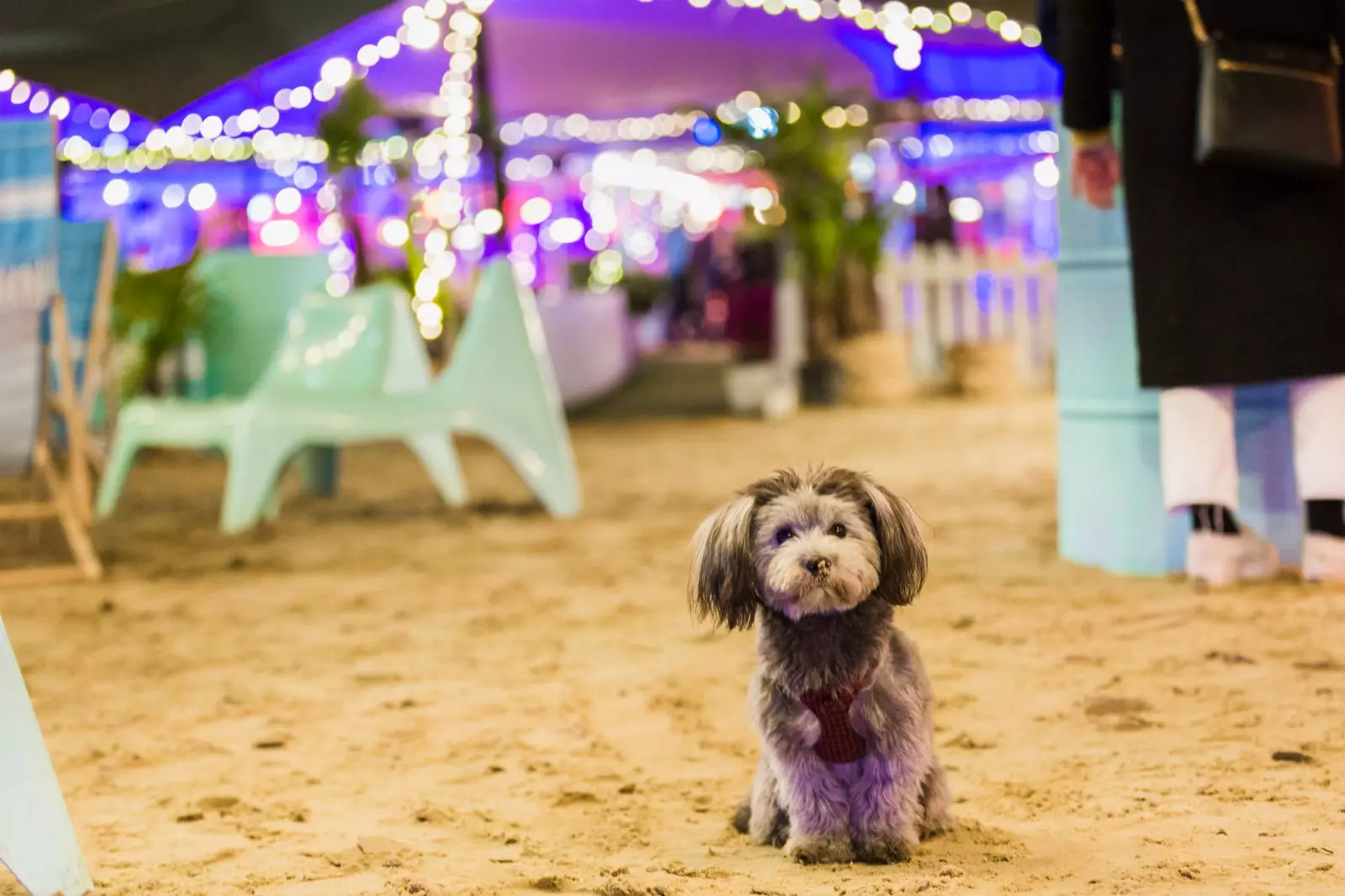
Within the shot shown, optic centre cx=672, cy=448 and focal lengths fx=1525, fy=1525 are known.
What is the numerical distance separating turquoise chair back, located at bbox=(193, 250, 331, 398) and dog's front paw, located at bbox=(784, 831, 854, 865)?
5260mm

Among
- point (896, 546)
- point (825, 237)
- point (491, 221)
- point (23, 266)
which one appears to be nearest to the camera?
point (896, 546)

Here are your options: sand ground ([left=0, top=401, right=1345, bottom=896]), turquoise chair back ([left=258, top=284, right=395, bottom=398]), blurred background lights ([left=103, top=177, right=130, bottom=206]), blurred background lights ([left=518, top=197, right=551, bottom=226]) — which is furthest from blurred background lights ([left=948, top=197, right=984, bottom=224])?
sand ground ([left=0, top=401, right=1345, bottom=896])

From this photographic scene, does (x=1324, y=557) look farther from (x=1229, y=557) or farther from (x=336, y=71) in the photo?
(x=336, y=71)

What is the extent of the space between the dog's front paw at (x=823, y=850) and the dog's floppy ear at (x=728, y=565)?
0.92ft

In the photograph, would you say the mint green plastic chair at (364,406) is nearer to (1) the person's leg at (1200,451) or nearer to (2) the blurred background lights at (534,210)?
(1) the person's leg at (1200,451)

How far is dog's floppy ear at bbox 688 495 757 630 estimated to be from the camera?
6.05 feet

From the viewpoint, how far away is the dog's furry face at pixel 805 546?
5.86 feet

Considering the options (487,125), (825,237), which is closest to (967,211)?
(825,237)

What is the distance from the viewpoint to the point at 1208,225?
3.22 meters

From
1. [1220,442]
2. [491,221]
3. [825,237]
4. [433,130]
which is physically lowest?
[1220,442]

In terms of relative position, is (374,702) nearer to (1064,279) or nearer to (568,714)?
(568,714)

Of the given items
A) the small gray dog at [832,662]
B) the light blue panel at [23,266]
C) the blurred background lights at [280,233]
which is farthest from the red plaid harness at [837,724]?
the blurred background lights at [280,233]

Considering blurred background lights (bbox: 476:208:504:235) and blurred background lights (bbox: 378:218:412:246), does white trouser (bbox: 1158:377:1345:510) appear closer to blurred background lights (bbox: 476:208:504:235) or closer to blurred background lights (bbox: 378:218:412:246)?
blurred background lights (bbox: 476:208:504:235)

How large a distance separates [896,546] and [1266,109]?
5.59 feet
